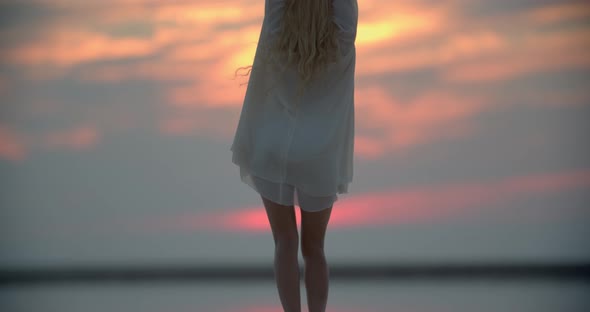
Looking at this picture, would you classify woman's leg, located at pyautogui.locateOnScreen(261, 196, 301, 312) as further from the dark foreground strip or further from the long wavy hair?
the dark foreground strip

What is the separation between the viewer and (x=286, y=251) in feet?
7.19

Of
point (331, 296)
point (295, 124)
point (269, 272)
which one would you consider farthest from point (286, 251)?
point (269, 272)

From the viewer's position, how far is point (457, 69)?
5023 mm

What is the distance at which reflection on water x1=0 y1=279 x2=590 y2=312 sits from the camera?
9.94 ft

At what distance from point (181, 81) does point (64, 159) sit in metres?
0.84

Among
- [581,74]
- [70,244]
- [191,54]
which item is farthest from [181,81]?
[581,74]

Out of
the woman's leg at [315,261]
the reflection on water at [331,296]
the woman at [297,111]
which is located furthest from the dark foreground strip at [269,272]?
the woman at [297,111]

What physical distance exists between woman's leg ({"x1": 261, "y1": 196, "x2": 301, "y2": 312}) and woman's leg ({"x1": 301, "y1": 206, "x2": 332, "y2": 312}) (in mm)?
39

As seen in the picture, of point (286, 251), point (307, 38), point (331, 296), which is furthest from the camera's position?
point (331, 296)

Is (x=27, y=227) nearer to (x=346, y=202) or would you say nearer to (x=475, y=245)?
(x=346, y=202)

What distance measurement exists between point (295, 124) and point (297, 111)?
0.11ft

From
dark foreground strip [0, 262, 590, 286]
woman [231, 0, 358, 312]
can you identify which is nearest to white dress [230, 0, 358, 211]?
woman [231, 0, 358, 312]

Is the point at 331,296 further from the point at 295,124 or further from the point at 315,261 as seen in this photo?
the point at 295,124

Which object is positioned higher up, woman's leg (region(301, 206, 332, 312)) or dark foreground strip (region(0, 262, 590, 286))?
woman's leg (region(301, 206, 332, 312))
